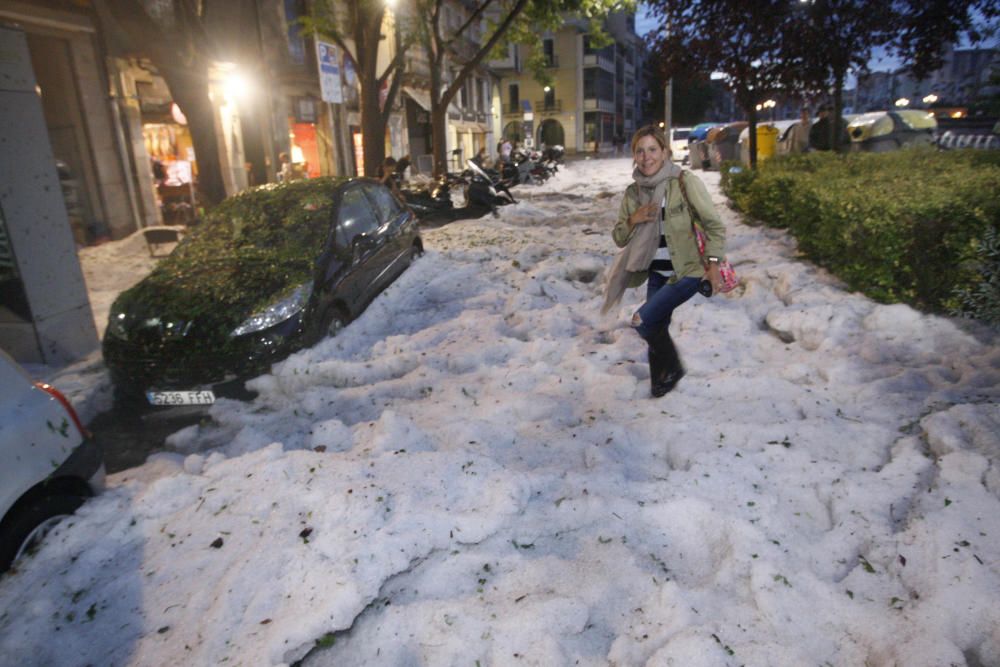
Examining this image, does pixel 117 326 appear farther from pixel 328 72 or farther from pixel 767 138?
pixel 767 138

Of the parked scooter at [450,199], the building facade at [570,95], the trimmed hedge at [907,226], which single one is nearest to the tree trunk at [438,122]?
the parked scooter at [450,199]

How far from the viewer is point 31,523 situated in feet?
9.36

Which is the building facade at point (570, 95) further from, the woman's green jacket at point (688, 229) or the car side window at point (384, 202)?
the woman's green jacket at point (688, 229)

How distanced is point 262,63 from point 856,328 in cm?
2064

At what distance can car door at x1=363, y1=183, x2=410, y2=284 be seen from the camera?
24.6 feet

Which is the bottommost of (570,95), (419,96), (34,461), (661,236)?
(34,461)

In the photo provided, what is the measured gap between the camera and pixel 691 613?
8.37 feet

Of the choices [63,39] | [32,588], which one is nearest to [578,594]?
[32,588]

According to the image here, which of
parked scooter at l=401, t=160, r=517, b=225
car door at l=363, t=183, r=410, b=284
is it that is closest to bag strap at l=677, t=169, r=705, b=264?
car door at l=363, t=183, r=410, b=284

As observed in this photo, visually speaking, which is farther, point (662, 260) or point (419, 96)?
point (419, 96)

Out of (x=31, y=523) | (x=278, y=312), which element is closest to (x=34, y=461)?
(x=31, y=523)

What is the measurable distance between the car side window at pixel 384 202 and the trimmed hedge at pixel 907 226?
17.2 ft

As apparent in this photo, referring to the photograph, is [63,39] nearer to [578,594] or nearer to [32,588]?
[32,588]

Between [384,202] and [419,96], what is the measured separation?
88.0 ft
